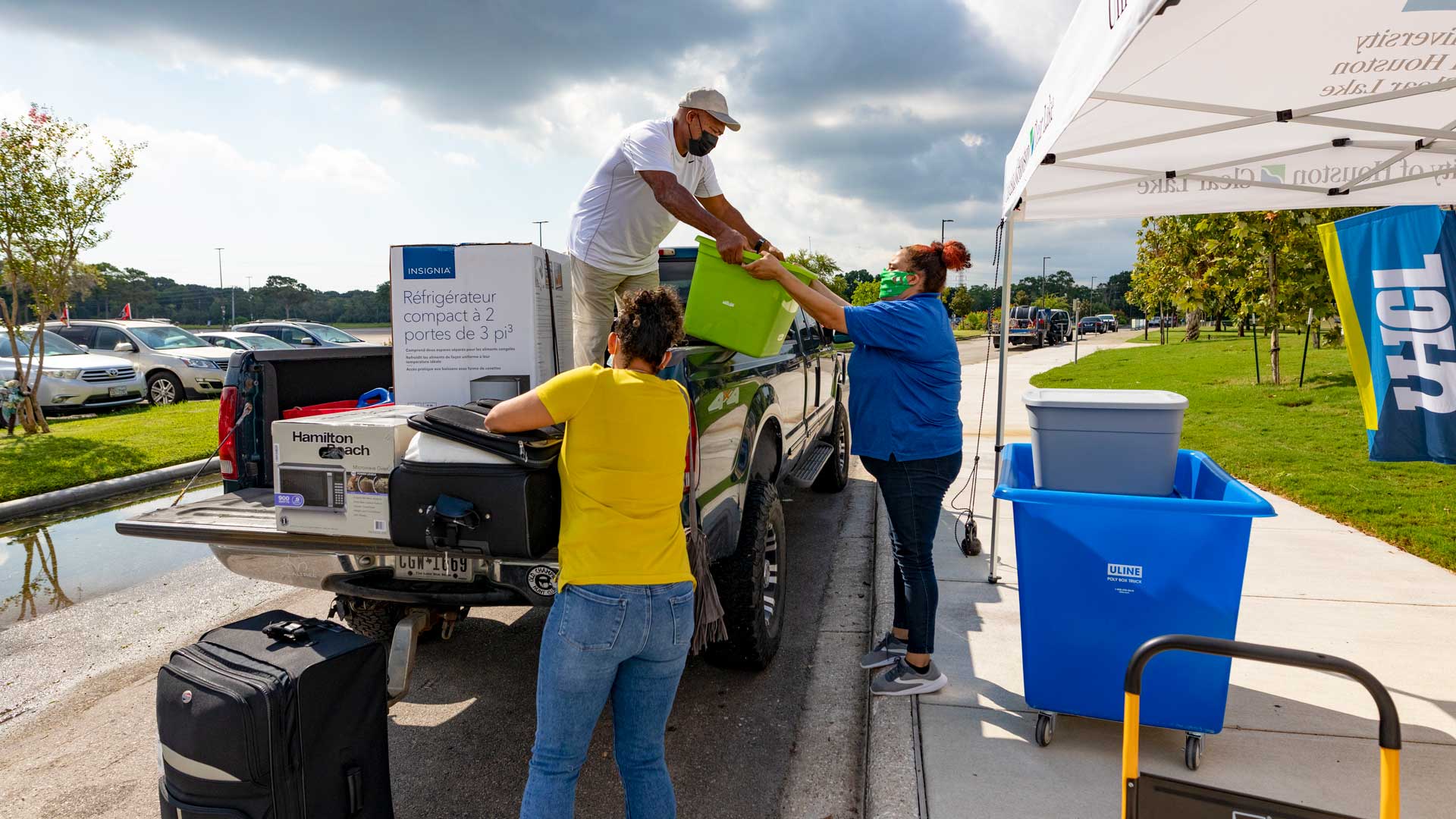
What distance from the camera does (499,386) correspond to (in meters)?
3.71

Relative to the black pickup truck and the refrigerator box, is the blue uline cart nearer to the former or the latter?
the black pickup truck

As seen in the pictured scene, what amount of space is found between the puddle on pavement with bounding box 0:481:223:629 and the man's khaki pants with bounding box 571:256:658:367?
2.88 metres

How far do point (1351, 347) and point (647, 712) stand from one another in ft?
14.1

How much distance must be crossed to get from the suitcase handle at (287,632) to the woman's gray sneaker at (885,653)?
97.3 inches

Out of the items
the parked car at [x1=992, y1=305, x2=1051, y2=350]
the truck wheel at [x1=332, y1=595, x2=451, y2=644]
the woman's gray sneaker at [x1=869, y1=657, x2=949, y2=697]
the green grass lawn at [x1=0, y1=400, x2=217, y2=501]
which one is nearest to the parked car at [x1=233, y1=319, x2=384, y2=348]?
the green grass lawn at [x1=0, y1=400, x2=217, y2=501]

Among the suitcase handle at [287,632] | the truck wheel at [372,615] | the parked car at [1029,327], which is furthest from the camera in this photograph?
the parked car at [1029,327]

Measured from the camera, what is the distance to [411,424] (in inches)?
103

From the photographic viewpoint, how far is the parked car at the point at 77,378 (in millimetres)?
13422

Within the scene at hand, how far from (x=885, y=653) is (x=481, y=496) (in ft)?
7.65

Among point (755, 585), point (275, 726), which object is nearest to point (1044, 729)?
point (755, 585)

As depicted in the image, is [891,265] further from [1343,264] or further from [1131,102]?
[1343,264]

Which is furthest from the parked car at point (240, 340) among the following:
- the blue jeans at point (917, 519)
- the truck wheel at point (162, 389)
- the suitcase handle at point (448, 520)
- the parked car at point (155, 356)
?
the suitcase handle at point (448, 520)

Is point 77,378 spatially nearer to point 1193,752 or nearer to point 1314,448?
point 1193,752

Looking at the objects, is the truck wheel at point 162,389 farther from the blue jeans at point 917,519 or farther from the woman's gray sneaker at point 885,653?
the blue jeans at point 917,519
